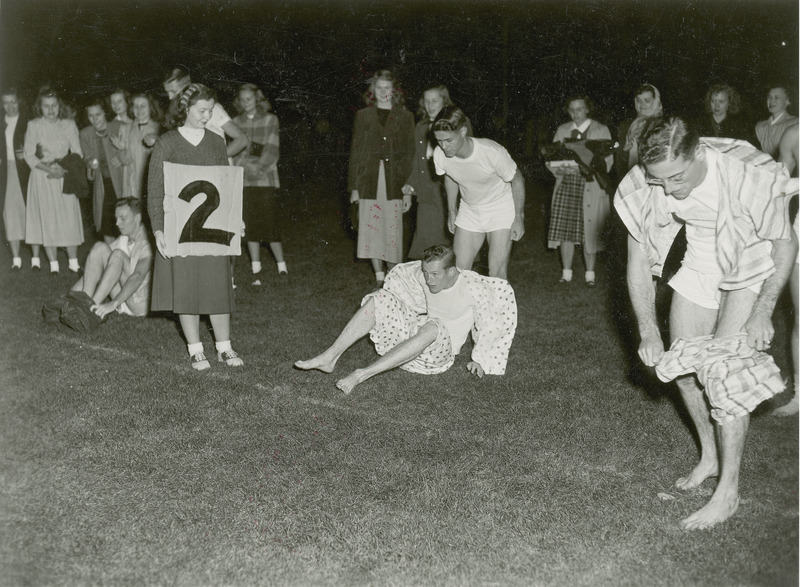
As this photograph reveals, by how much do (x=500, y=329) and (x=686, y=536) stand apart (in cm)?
260

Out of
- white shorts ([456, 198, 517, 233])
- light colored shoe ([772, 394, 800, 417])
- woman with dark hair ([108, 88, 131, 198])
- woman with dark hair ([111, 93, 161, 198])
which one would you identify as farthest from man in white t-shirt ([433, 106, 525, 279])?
woman with dark hair ([108, 88, 131, 198])

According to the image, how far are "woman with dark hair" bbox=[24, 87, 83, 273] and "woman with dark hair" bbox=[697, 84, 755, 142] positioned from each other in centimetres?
751

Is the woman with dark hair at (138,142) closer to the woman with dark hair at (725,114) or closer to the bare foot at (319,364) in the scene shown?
the bare foot at (319,364)

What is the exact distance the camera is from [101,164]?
31.0 feet

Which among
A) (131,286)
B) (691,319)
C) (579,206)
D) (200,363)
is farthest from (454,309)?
(579,206)

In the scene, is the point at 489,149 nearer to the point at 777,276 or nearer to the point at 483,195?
the point at 483,195

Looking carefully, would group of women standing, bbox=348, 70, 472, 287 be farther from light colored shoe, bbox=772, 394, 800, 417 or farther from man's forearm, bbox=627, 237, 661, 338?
man's forearm, bbox=627, 237, 661, 338

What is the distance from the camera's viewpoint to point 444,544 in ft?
11.9

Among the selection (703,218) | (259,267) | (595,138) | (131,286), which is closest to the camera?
(703,218)

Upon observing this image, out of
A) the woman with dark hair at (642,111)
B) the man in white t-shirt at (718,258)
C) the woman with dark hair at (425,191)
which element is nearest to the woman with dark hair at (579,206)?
the woman with dark hair at (642,111)

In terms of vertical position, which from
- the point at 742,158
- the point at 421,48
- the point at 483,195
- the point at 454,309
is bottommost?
the point at 454,309

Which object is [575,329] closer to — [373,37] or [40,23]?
[373,37]

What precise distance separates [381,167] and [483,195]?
2404 millimetres

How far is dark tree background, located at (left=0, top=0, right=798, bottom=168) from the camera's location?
31.9ft
